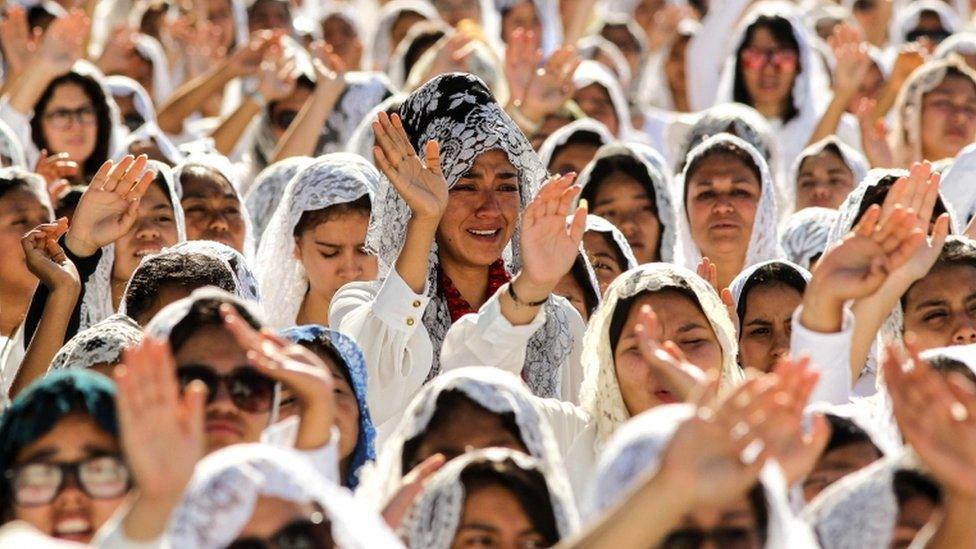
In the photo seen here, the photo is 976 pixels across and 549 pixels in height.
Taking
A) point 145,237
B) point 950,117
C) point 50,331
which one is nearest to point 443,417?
point 50,331

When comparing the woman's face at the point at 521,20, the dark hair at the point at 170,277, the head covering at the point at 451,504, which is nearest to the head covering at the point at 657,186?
the dark hair at the point at 170,277

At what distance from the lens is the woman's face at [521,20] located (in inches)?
475

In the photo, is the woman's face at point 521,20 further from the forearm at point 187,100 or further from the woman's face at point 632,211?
the woman's face at point 632,211

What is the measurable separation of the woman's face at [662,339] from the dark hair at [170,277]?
1.09m

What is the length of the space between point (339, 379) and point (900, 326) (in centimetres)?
178

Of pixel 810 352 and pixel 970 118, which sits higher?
pixel 970 118

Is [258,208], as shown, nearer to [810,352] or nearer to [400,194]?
[400,194]

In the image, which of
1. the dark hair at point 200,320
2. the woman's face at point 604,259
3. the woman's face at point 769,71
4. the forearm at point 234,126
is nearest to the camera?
the dark hair at point 200,320

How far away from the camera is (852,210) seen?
6844 mm

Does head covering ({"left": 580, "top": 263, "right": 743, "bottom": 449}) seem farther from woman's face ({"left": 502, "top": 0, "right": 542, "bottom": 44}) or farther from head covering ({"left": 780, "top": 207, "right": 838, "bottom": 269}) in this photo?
woman's face ({"left": 502, "top": 0, "right": 542, "bottom": 44})

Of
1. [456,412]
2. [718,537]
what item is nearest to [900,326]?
[456,412]

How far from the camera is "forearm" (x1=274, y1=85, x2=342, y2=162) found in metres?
8.98

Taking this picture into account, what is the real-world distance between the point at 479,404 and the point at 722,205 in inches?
114

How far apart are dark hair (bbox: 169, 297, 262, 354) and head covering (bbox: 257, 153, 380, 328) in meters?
2.12
